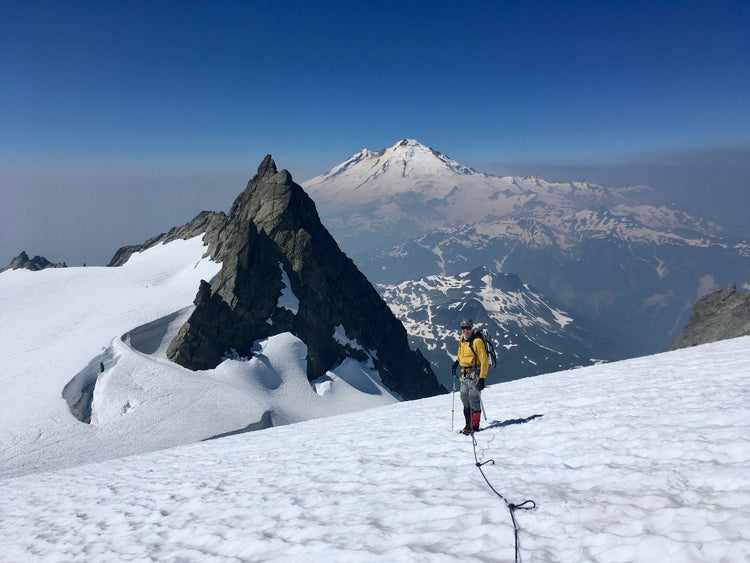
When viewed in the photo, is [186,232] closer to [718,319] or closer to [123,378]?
[123,378]

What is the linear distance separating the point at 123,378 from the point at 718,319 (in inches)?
2828

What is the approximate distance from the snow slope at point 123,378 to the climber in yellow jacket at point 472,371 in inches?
933

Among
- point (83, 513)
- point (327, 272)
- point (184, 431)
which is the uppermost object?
point (327, 272)

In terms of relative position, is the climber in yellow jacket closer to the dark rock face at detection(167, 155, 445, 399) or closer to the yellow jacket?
the yellow jacket

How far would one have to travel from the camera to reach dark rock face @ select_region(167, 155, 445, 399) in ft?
145

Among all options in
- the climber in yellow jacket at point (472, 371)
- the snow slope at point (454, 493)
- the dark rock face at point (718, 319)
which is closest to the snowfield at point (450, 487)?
the snow slope at point (454, 493)

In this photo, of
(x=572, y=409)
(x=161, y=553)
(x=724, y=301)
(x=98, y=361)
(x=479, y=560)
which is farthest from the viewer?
(x=724, y=301)

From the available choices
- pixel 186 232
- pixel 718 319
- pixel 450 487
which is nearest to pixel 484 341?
pixel 450 487

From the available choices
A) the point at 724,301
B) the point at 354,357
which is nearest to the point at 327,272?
the point at 354,357

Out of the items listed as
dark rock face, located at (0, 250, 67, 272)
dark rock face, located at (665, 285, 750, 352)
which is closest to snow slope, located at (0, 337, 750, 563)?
dark rock face, located at (665, 285, 750, 352)

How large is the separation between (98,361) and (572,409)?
37052 millimetres

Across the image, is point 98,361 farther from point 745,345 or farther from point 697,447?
point 745,345

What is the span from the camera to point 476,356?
11.3 m

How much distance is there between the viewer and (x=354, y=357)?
59.4 meters
